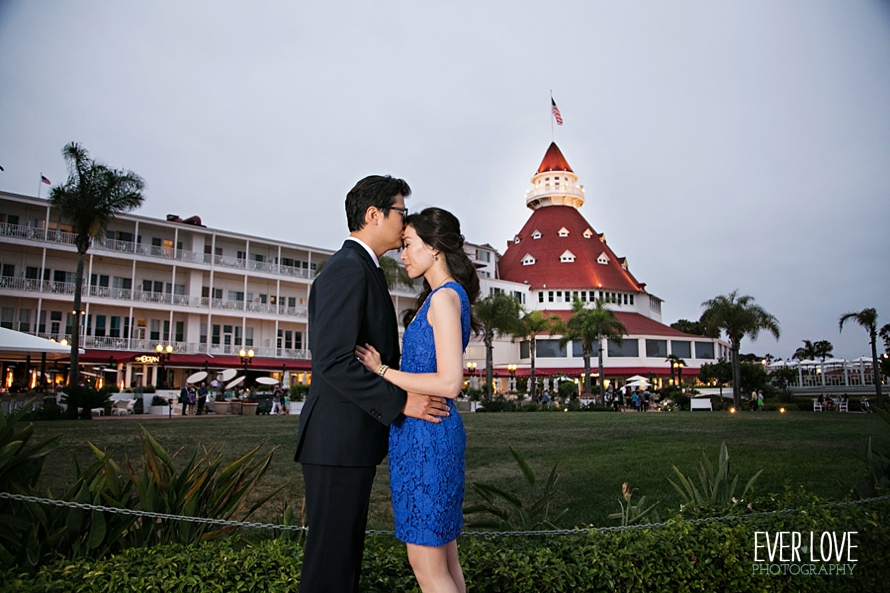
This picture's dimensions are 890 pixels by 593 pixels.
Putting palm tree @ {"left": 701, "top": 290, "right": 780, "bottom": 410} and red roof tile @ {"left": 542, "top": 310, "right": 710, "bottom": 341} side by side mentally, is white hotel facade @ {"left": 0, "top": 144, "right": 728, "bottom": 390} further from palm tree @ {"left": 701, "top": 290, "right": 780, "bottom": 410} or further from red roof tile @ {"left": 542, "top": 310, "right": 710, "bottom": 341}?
palm tree @ {"left": 701, "top": 290, "right": 780, "bottom": 410}

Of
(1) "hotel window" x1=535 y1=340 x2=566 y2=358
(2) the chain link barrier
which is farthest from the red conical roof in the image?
(2) the chain link barrier

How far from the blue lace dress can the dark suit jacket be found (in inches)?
4.4

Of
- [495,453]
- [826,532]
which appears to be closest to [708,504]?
[826,532]

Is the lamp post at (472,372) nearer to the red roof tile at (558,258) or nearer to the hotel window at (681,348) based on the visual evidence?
the red roof tile at (558,258)

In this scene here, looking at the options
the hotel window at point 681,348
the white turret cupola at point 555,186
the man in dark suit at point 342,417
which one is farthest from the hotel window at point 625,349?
the man in dark suit at point 342,417

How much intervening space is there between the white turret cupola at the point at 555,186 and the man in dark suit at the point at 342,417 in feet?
228

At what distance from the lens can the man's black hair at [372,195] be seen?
8.95 ft

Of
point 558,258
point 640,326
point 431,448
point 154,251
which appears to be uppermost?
point 558,258

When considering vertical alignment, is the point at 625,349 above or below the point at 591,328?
below

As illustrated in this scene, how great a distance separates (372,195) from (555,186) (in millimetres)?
70036

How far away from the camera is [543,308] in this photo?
61.0 metres

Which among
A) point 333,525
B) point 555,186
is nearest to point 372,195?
point 333,525

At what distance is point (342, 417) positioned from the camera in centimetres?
250

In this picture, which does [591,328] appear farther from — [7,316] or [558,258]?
[7,316]
